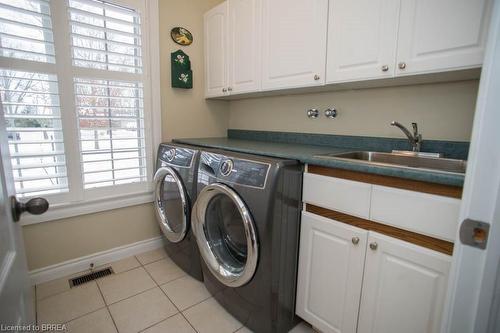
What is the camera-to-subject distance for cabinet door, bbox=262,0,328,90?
1507 millimetres

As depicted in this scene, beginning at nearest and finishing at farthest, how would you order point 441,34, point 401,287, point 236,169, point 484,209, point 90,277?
point 484,209 < point 401,287 < point 441,34 < point 236,169 < point 90,277

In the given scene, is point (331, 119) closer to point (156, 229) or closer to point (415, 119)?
point (415, 119)

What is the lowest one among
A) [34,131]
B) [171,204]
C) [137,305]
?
[137,305]

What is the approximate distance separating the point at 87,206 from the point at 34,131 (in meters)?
0.64

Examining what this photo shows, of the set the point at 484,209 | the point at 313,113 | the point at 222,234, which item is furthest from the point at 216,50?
the point at 484,209

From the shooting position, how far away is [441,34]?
3.62 feet

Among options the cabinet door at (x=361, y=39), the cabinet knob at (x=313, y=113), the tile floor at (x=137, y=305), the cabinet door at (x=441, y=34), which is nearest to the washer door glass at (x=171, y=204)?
the tile floor at (x=137, y=305)

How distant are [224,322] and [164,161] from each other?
121 centimetres

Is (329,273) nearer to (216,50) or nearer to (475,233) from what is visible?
(475,233)

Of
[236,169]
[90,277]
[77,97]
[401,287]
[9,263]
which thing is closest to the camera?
[9,263]

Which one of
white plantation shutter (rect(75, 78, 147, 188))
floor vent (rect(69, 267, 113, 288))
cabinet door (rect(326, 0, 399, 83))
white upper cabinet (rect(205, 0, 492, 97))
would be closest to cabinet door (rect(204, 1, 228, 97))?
white upper cabinet (rect(205, 0, 492, 97))

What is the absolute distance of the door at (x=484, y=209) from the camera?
47 centimetres

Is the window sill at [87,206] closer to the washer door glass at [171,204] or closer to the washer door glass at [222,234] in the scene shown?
the washer door glass at [171,204]

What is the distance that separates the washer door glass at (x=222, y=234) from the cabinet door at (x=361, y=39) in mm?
960
